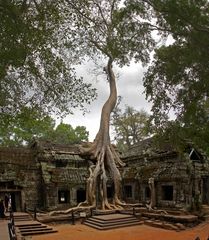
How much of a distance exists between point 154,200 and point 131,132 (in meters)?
22.4

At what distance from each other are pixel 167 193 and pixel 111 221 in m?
9.67

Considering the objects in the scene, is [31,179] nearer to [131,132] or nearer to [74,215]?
[74,215]

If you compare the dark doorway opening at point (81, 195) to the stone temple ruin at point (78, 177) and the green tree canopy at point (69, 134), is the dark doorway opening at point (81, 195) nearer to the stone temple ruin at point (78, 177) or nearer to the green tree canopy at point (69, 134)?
the stone temple ruin at point (78, 177)

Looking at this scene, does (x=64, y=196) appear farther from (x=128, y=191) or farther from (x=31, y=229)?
(x=31, y=229)

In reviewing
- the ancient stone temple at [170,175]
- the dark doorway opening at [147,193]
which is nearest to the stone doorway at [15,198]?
the ancient stone temple at [170,175]

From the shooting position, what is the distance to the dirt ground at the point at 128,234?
15383mm

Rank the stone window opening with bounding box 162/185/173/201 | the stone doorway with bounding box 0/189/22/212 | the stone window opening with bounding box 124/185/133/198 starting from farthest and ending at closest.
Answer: the stone window opening with bounding box 124/185/133/198 → the stone window opening with bounding box 162/185/173/201 → the stone doorway with bounding box 0/189/22/212

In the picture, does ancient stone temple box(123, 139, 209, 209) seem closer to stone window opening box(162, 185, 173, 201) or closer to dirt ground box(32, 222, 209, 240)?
stone window opening box(162, 185, 173, 201)

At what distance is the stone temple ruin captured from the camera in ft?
80.9

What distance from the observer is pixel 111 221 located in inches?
711

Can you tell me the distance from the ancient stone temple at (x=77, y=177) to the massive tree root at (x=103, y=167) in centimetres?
200

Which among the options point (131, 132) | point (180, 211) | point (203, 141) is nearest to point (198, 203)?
point (180, 211)

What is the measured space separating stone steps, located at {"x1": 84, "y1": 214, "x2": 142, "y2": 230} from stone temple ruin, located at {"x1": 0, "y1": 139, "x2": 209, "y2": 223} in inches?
240

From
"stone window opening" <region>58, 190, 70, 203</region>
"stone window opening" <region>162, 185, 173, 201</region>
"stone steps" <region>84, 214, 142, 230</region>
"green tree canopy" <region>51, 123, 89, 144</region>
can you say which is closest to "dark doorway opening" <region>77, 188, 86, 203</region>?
"stone window opening" <region>58, 190, 70, 203</region>
